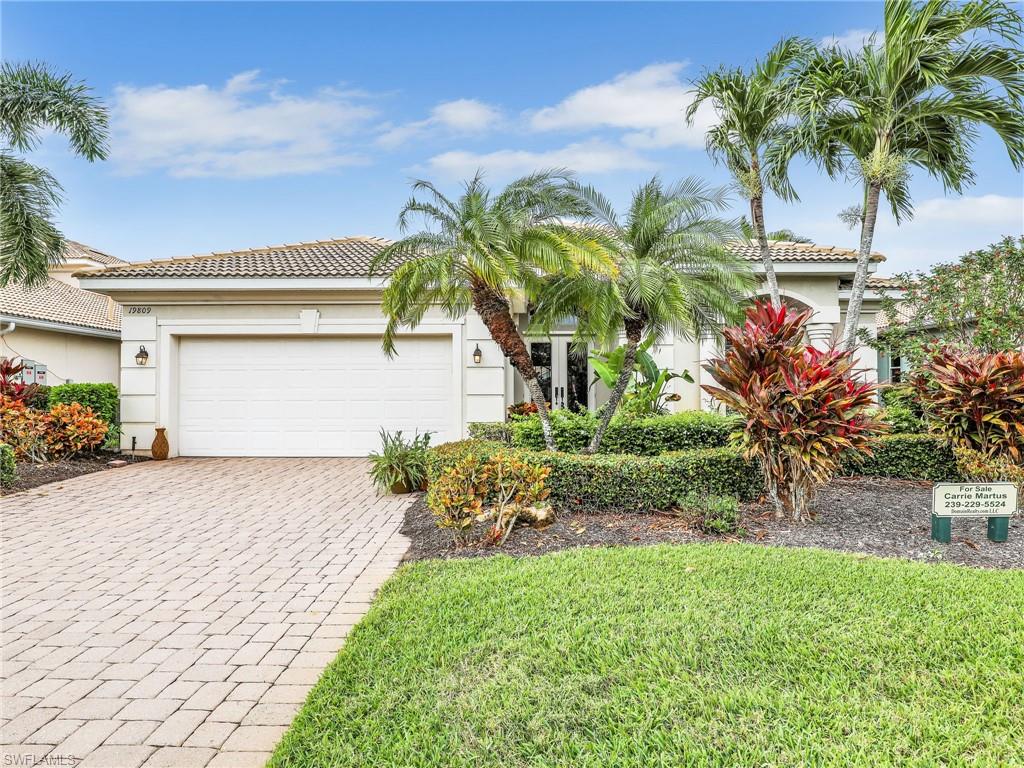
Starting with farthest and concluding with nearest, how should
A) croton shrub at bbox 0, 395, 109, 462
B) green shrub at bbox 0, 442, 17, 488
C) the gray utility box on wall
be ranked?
the gray utility box on wall
croton shrub at bbox 0, 395, 109, 462
green shrub at bbox 0, 442, 17, 488

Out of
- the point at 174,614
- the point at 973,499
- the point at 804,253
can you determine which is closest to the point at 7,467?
the point at 174,614

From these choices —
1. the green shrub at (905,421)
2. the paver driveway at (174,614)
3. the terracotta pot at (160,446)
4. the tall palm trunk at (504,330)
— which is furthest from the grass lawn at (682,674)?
the terracotta pot at (160,446)

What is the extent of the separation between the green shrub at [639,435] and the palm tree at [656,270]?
1.76ft

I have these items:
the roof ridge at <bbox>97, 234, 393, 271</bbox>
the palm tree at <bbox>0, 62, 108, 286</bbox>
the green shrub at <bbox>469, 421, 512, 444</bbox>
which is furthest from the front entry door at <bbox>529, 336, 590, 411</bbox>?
the palm tree at <bbox>0, 62, 108, 286</bbox>

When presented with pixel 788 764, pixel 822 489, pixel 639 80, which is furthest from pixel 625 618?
pixel 639 80

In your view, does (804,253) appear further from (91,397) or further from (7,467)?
(91,397)

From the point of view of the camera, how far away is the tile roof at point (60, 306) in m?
15.4

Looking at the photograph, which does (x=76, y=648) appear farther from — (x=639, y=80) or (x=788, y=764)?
(x=639, y=80)

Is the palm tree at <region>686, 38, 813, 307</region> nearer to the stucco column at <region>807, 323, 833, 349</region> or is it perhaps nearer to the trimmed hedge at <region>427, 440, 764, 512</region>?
the stucco column at <region>807, 323, 833, 349</region>

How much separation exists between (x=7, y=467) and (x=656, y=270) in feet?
32.1

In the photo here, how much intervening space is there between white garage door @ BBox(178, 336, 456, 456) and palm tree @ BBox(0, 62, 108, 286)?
338 cm

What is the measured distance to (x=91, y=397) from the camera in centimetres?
1250

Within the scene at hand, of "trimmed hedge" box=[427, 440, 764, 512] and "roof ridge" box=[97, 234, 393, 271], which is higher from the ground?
"roof ridge" box=[97, 234, 393, 271]

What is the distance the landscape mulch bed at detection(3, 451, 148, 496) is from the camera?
367 inches
